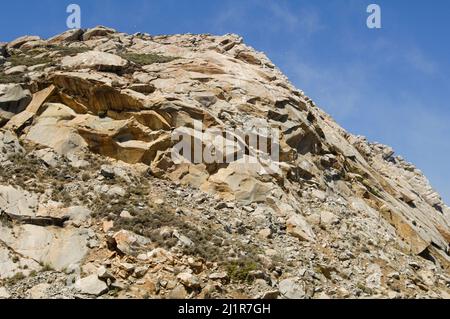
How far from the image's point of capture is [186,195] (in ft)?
76.7

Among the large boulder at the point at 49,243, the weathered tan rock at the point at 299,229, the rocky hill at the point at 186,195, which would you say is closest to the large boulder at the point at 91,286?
the rocky hill at the point at 186,195

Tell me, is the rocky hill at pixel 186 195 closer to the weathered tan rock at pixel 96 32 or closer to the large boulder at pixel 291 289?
the large boulder at pixel 291 289

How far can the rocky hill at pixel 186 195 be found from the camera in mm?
17953

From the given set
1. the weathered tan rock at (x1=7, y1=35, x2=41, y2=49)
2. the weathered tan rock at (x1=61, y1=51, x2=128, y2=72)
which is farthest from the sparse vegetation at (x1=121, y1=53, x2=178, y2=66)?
the weathered tan rock at (x1=7, y1=35, x2=41, y2=49)

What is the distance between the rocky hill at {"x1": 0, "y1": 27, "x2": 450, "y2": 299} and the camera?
1795cm

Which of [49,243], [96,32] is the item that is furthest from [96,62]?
[96,32]

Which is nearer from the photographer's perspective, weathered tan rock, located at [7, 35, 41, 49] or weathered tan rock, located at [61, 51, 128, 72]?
weathered tan rock, located at [61, 51, 128, 72]

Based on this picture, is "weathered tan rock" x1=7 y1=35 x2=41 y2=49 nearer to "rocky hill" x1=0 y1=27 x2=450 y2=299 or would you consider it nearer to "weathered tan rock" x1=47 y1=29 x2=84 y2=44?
"weathered tan rock" x1=47 y1=29 x2=84 y2=44

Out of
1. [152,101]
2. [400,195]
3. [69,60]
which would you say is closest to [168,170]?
[152,101]

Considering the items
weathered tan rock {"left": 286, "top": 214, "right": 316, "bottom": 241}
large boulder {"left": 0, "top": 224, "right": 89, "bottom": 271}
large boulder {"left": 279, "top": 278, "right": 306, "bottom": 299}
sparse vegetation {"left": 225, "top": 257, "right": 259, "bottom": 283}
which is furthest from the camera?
weathered tan rock {"left": 286, "top": 214, "right": 316, "bottom": 241}

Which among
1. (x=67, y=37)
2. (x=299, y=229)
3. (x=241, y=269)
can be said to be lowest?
(x=241, y=269)

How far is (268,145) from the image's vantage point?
88.7 ft

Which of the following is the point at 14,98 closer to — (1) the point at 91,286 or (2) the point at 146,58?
(2) the point at 146,58

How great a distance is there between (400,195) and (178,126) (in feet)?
59.3
